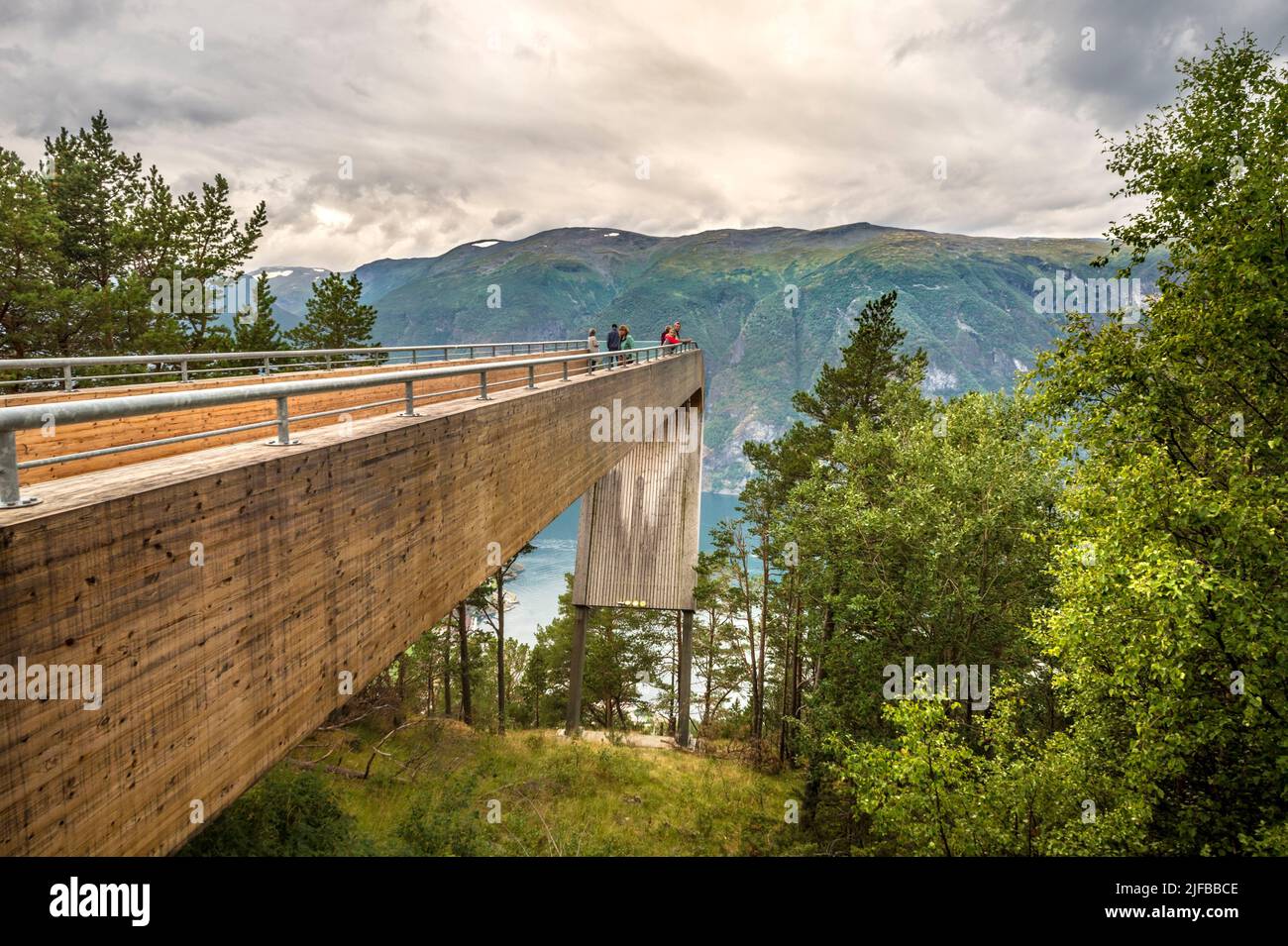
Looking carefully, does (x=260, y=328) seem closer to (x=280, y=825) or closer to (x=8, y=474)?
(x=280, y=825)

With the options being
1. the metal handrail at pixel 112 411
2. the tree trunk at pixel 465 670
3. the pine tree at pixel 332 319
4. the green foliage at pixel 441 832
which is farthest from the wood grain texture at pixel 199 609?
the pine tree at pixel 332 319

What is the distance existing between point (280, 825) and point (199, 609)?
6976 millimetres

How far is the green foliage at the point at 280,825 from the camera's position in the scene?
25.3 ft

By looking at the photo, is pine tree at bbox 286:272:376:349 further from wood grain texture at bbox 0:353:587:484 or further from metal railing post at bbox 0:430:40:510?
metal railing post at bbox 0:430:40:510

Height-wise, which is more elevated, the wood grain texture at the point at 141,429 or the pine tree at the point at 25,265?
the pine tree at the point at 25,265

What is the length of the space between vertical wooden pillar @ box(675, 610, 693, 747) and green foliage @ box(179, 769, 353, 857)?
12681 millimetres

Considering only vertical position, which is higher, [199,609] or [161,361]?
[161,361]

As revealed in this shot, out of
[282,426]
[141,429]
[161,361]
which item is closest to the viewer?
[282,426]

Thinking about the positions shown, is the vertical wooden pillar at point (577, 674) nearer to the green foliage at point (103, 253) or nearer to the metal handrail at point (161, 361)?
the metal handrail at point (161, 361)

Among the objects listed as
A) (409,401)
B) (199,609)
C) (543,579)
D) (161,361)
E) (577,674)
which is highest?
(161,361)

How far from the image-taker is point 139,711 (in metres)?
3.24

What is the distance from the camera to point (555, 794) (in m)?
16.0

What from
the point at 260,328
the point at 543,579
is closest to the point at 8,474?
the point at 260,328

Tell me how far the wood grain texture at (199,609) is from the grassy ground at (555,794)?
21.5ft
